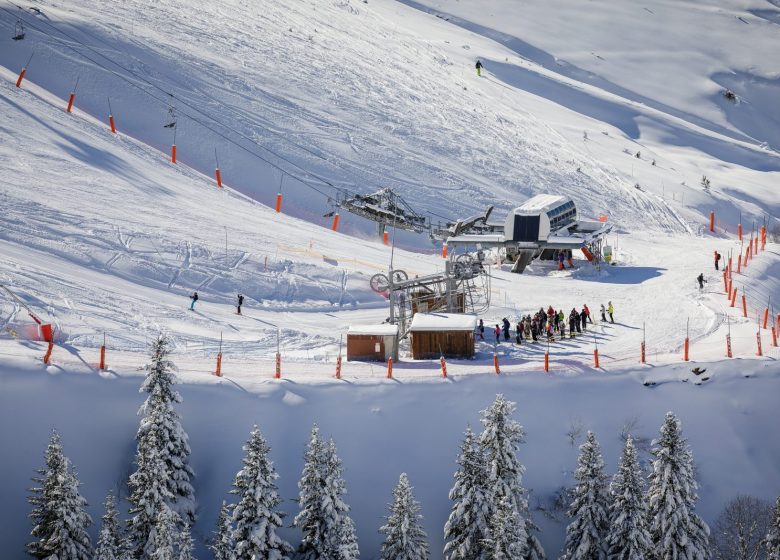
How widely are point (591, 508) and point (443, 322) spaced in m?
9.49

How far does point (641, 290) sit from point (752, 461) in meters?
13.0

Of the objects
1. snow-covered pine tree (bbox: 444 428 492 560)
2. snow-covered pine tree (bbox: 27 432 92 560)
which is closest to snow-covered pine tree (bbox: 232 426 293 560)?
snow-covered pine tree (bbox: 27 432 92 560)

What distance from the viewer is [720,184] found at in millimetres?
67688

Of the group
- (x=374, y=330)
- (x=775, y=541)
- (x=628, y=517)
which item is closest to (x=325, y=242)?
(x=374, y=330)

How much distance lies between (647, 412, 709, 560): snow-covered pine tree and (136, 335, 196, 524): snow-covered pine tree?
11.1 metres

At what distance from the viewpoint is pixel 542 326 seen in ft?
117

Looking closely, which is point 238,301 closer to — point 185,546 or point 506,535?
point 185,546

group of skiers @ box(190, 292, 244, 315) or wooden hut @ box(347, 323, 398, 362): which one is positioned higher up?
group of skiers @ box(190, 292, 244, 315)

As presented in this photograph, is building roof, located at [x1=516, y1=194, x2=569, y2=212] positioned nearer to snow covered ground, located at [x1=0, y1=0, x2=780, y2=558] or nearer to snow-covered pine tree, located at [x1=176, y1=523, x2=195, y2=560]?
snow covered ground, located at [x1=0, y1=0, x2=780, y2=558]

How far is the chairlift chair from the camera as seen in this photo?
173 feet

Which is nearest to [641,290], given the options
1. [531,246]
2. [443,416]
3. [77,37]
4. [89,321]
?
[531,246]

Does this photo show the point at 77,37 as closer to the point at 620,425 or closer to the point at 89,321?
the point at 89,321

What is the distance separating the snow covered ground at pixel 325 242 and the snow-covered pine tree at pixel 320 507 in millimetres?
2613

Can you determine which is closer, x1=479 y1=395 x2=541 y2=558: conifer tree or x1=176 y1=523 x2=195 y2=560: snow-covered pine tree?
x1=176 y1=523 x2=195 y2=560: snow-covered pine tree
